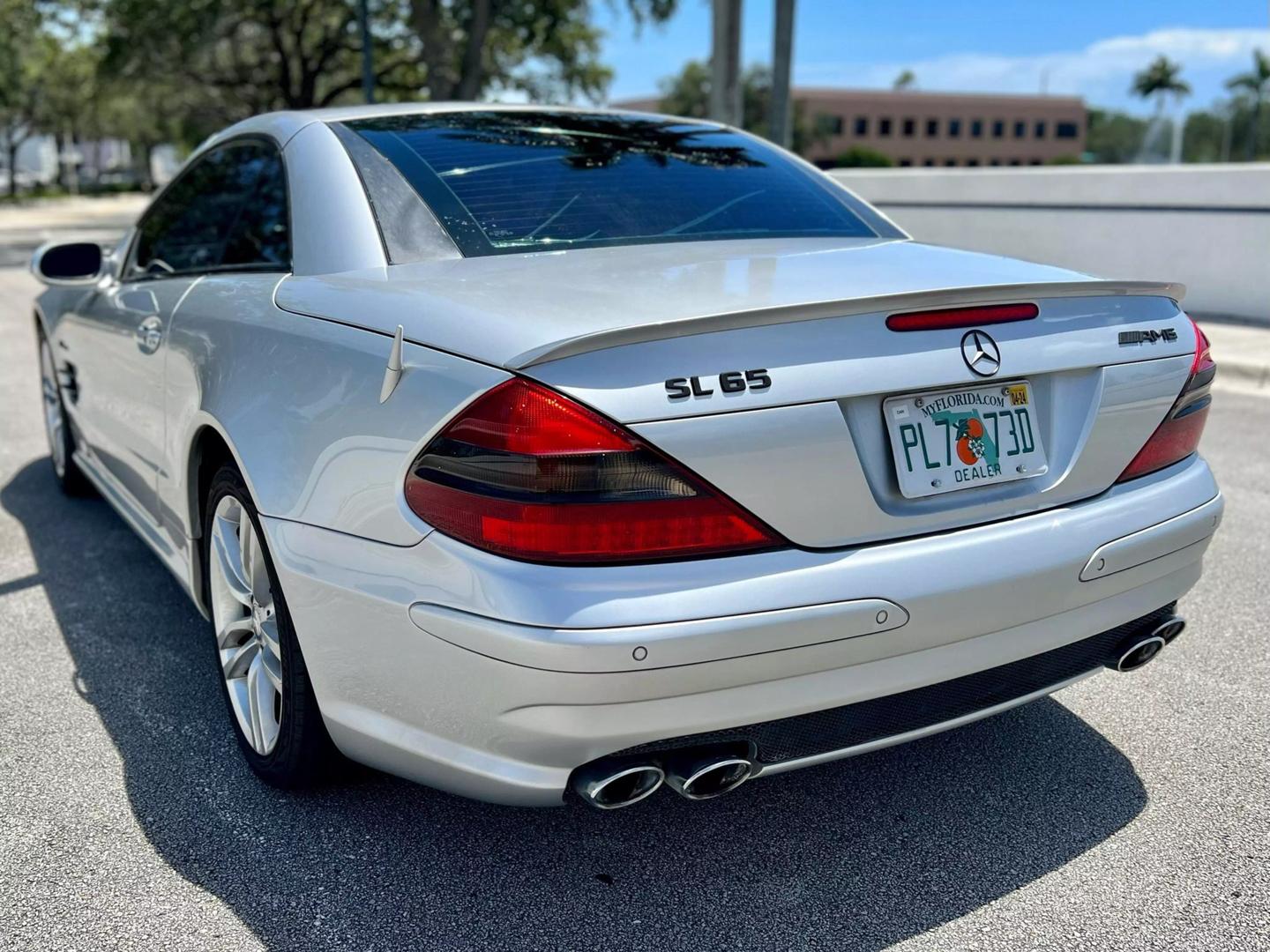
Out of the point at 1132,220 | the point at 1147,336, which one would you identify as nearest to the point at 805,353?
the point at 1147,336

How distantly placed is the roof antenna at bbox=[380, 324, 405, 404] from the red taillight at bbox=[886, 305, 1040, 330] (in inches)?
35.7

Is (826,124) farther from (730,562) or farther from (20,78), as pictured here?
(730,562)

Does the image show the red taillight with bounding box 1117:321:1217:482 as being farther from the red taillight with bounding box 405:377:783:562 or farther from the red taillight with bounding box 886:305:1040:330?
the red taillight with bounding box 405:377:783:562

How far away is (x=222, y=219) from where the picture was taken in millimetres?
3730

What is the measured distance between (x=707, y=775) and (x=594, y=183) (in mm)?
1671

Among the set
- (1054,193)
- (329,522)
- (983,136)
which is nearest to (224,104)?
(1054,193)

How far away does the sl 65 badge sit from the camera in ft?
Answer: 6.58

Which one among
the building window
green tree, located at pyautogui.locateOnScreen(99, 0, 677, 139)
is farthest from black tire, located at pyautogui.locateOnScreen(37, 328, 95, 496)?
the building window

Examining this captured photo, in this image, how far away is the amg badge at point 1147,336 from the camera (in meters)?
2.50

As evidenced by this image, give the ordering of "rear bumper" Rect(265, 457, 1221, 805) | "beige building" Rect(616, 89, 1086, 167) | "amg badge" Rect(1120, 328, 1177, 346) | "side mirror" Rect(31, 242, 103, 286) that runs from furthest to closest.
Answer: "beige building" Rect(616, 89, 1086, 167), "side mirror" Rect(31, 242, 103, 286), "amg badge" Rect(1120, 328, 1177, 346), "rear bumper" Rect(265, 457, 1221, 805)

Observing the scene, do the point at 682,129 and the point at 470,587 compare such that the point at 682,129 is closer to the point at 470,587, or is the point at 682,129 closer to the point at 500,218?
the point at 500,218

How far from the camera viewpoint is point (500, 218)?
9.37ft

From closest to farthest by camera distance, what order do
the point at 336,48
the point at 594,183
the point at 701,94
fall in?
the point at 594,183
the point at 336,48
the point at 701,94

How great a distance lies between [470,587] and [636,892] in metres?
0.82
